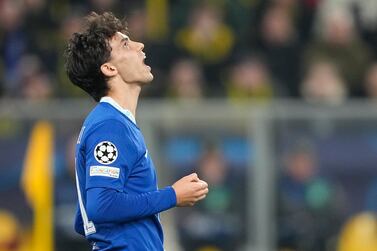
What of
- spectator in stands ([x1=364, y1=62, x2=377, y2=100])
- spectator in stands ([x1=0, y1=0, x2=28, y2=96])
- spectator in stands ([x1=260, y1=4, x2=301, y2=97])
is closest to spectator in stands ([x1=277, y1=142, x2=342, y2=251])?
spectator in stands ([x1=364, y1=62, x2=377, y2=100])

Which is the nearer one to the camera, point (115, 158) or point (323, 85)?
point (115, 158)

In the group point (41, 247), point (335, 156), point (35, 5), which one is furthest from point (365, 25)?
point (41, 247)

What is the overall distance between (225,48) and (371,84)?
6.42 ft

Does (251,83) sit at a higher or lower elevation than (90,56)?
higher

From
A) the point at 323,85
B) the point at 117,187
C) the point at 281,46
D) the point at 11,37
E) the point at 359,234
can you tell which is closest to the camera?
the point at 117,187

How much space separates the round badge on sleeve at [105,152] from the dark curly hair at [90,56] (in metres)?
0.46

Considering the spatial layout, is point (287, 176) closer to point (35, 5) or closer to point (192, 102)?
point (192, 102)

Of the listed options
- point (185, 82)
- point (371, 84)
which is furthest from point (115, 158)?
point (371, 84)

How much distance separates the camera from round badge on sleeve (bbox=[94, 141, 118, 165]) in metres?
6.02

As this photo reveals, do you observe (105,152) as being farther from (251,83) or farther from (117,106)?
(251,83)

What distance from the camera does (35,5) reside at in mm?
13977

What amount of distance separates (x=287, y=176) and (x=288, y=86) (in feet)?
4.96

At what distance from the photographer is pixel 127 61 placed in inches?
255

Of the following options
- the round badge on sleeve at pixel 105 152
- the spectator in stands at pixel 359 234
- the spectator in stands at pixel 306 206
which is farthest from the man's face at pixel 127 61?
the spectator in stands at pixel 359 234
